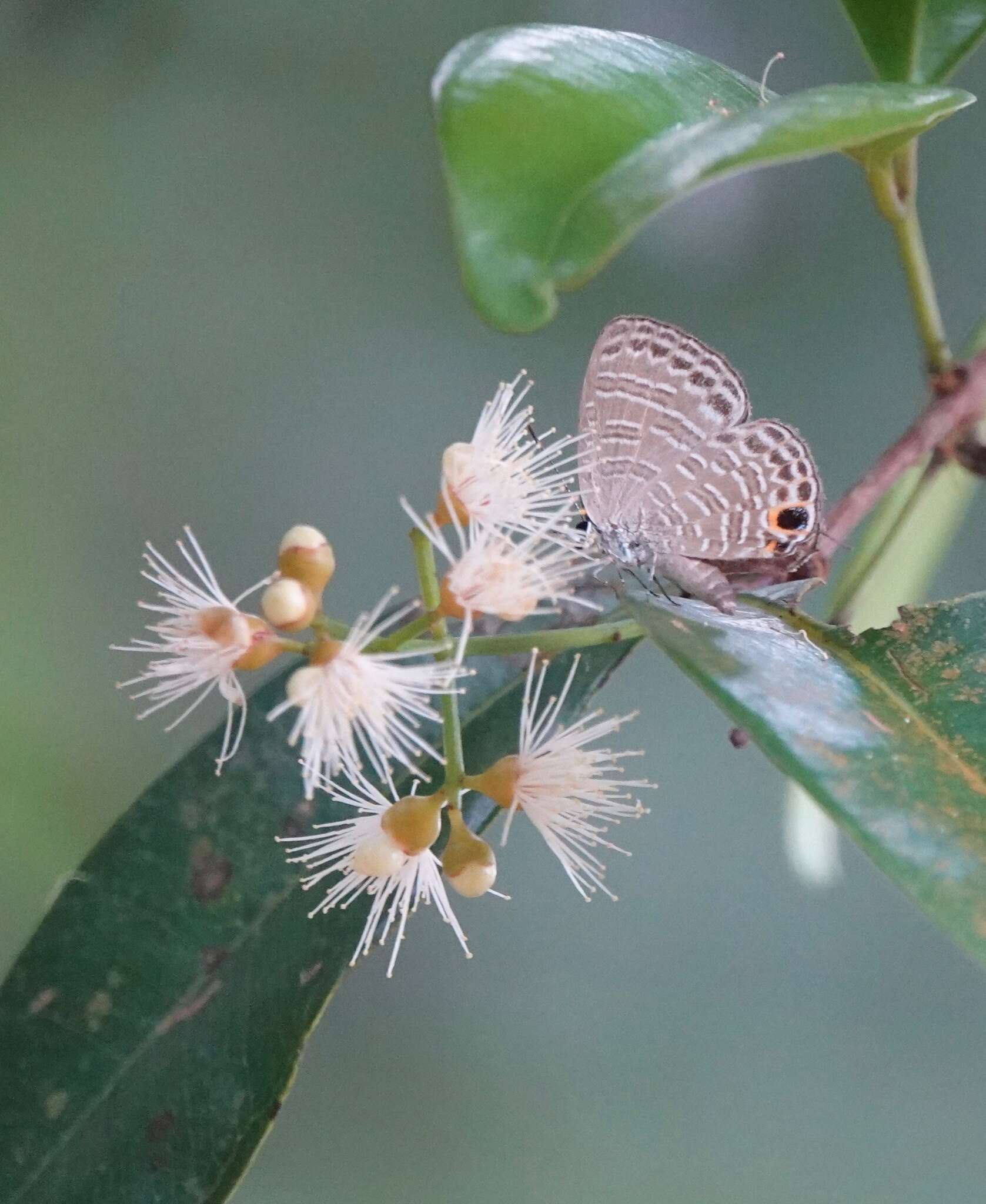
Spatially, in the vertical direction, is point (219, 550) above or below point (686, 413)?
below

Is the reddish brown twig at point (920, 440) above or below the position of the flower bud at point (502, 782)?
above

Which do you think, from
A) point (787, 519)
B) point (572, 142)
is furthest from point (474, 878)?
point (572, 142)

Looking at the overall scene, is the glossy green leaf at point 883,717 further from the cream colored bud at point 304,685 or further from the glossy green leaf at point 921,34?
the glossy green leaf at point 921,34

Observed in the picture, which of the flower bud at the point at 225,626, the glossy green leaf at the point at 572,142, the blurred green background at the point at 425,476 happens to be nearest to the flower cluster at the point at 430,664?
the flower bud at the point at 225,626

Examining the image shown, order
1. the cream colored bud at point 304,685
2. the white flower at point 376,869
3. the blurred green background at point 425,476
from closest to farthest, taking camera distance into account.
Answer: the cream colored bud at point 304,685 → the white flower at point 376,869 → the blurred green background at point 425,476

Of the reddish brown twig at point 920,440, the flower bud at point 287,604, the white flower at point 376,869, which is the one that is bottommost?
the white flower at point 376,869

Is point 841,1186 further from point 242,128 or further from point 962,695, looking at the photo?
point 242,128

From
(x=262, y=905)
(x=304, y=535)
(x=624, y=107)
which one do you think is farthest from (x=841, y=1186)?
(x=624, y=107)

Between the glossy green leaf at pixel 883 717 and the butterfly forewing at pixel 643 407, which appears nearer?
the glossy green leaf at pixel 883 717
